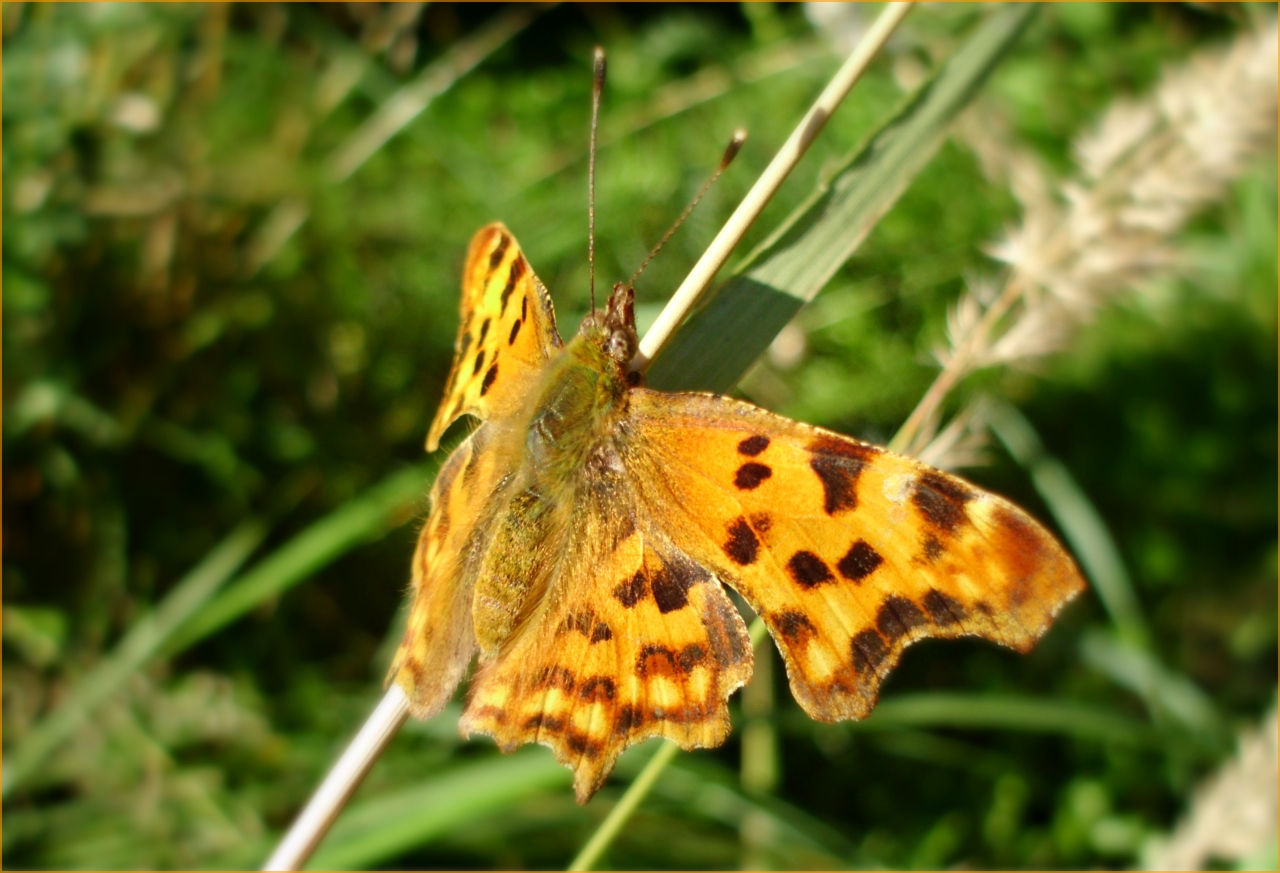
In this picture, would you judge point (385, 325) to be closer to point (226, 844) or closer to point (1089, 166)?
point (226, 844)

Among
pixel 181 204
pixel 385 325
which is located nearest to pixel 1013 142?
pixel 385 325

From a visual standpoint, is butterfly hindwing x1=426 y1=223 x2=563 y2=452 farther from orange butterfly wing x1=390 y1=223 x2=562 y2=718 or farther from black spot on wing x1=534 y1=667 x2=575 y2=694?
black spot on wing x1=534 y1=667 x2=575 y2=694

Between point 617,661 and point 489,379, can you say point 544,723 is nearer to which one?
point 617,661

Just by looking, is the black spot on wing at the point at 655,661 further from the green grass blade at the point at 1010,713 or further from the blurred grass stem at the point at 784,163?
the green grass blade at the point at 1010,713

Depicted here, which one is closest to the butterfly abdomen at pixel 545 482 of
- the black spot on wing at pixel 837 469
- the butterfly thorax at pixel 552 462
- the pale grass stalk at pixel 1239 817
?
the butterfly thorax at pixel 552 462

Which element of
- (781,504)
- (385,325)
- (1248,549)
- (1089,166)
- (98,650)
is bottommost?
(781,504)

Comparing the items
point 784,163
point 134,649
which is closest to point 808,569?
point 784,163
